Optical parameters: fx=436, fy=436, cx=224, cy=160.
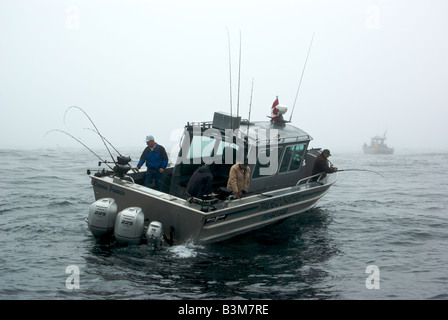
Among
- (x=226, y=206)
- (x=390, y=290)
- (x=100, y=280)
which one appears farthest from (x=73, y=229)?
(x=390, y=290)

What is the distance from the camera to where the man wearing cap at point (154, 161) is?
9.87 metres

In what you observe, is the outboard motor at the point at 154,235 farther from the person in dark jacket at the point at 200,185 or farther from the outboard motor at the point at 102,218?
the person in dark jacket at the point at 200,185

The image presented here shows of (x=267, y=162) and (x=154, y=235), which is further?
(x=267, y=162)

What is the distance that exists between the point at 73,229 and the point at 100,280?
10.2 ft

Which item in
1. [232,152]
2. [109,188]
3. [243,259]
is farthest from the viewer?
[232,152]

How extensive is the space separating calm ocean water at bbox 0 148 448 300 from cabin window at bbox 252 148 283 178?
1.41 m

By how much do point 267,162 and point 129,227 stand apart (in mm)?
3824

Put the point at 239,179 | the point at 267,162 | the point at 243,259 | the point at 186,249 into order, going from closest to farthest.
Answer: the point at 186,249 < the point at 243,259 < the point at 239,179 < the point at 267,162

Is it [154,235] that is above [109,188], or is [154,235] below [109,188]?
below

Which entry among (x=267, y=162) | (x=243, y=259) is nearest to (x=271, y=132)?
(x=267, y=162)

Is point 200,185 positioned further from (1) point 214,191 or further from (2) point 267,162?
(2) point 267,162

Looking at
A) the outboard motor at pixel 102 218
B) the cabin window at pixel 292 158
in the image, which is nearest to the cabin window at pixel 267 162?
the cabin window at pixel 292 158

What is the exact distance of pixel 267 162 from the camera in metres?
10.3

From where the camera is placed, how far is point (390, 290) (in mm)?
7605
